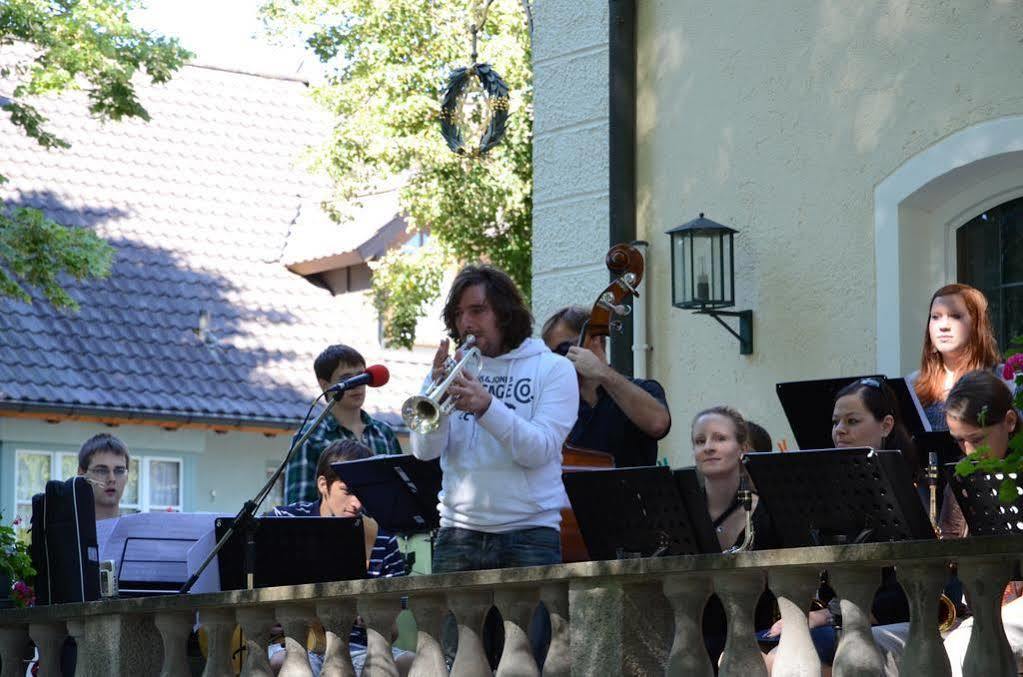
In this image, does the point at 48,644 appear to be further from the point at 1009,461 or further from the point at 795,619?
the point at 1009,461

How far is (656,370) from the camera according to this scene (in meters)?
9.80

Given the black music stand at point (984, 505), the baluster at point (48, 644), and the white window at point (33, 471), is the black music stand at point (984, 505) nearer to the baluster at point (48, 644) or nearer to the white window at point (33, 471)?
the baluster at point (48, 644)

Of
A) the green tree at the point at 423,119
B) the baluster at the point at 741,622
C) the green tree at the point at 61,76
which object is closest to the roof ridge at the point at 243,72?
the green tree at the point at 423,119

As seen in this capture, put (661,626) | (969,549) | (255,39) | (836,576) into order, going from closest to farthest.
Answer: (969,549) < (836,576) < (661,626) < (255,39)

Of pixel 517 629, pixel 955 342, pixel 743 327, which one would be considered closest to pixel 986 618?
pixel 517 629

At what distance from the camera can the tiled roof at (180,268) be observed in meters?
19.7

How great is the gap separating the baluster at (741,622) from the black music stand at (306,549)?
2.03 metres

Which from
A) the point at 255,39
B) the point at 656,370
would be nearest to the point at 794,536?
the point at 656,370

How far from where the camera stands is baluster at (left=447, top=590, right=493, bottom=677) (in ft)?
17.9

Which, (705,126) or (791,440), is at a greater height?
(705,126)

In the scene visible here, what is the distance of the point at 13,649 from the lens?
6957 millimetres

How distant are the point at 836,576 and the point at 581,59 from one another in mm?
6125

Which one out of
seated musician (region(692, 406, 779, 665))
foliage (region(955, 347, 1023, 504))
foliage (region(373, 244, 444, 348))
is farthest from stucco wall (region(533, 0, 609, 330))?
foliage (region(373, 244, 444, 348))

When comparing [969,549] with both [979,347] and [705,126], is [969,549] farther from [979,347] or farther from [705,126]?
[705,126]
